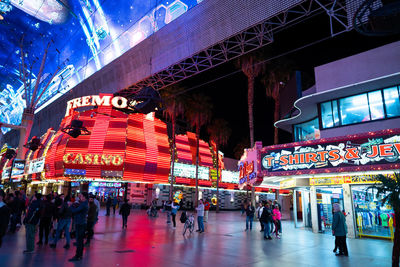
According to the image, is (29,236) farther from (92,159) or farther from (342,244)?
(92,159)

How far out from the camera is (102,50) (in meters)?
42.8

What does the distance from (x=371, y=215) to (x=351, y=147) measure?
4.69 metres

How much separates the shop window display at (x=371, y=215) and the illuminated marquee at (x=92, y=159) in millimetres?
25925

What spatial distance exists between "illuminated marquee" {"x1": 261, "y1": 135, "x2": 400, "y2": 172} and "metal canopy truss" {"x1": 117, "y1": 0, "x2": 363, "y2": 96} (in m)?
7.31

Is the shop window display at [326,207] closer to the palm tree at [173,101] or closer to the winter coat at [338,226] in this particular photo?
the winter coat at [338,226]

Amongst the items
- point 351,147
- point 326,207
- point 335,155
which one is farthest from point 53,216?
point 326,207

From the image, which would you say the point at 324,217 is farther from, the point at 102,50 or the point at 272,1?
the point at 102,50

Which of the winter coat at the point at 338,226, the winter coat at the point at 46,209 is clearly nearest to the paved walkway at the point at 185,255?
the winter coat at the point at 338,226

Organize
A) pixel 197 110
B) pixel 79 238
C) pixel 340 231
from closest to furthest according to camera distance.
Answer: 1. pixel 79 238
2. pixel 340 231
3. pixel 197 110

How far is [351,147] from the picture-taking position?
13781 millimetres

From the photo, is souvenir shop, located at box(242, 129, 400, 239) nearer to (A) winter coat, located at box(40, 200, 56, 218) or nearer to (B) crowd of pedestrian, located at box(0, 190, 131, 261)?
(B) crowd of pedestrian, located at box(0, 190, 131, 261)

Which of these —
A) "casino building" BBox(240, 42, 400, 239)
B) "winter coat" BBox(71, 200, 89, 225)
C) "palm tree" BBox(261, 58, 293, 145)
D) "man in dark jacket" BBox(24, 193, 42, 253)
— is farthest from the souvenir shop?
"palm tree" BBox(261, 58, 293, 145)

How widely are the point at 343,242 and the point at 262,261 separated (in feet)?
12.0

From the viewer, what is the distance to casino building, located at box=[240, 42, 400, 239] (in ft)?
44.1
